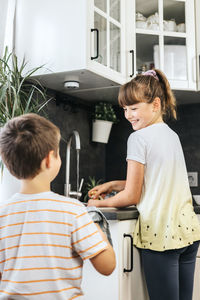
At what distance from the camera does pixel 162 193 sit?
1.55m

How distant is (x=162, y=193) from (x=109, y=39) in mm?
1086

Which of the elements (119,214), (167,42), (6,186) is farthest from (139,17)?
(119,214)

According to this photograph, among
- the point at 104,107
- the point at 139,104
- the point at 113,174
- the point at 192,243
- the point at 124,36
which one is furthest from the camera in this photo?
the point at 113,174

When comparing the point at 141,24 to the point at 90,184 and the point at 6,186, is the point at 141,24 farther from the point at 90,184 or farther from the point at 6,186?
the point at 6,186

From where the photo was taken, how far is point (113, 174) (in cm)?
301

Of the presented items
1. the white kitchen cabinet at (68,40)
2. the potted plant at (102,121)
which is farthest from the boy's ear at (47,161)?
the potted plant at (102,121)

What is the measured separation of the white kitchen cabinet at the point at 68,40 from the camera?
2.09 m

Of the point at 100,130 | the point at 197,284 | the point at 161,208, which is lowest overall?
the point at 197,284

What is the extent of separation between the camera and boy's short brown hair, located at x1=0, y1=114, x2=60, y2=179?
3.14ft

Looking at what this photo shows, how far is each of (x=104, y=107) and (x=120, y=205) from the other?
4.18ft

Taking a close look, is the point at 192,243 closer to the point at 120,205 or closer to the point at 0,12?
the point at 120,205

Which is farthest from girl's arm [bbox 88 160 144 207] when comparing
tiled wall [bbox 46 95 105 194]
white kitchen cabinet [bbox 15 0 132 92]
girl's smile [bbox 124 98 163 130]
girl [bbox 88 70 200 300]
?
tiled wall [bbox 46 95 105 194]

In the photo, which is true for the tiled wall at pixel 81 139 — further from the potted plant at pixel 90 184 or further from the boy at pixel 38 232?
the boy at pixel 38 232

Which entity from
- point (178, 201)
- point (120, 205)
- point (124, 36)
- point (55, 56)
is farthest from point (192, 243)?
point (124, 36)
